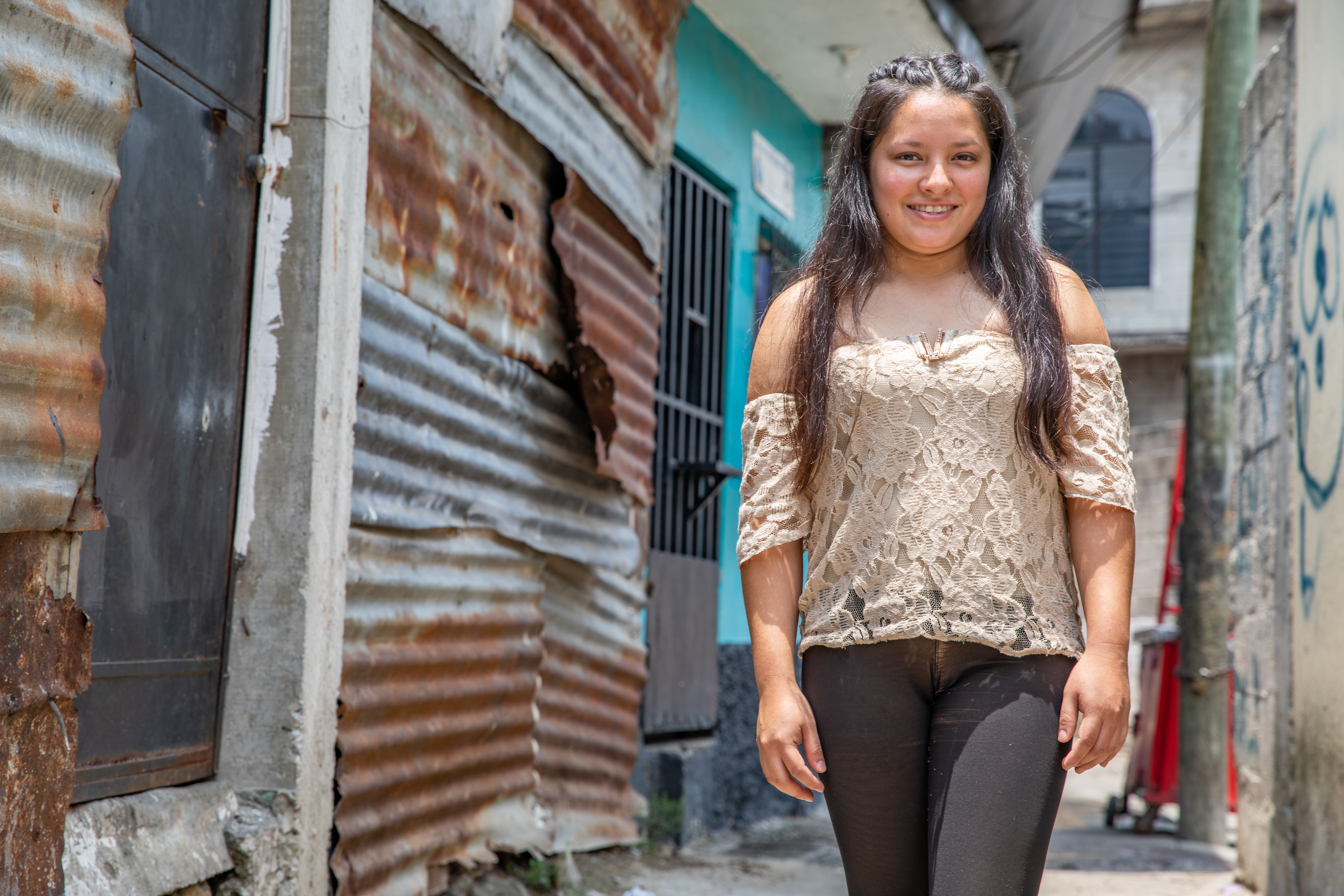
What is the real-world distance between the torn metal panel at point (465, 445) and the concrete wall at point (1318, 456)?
2.64m

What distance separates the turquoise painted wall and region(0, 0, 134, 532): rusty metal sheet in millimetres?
4621

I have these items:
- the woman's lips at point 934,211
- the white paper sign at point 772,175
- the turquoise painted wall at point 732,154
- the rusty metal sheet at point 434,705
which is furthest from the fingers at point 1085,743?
the white paper sign at point 772,175

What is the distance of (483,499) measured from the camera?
4.13 metres

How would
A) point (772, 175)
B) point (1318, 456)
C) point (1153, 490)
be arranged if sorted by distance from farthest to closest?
point (1153, 490), point (772, 175), point (1318, 456)

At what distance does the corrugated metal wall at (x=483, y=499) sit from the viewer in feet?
11.3

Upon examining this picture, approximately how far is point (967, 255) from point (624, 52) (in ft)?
11.1

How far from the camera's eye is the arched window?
20078 millimetres

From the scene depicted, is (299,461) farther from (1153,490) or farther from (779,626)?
(1153,490)

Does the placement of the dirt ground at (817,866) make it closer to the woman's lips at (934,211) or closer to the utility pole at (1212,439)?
the utility pole at (1212,439)

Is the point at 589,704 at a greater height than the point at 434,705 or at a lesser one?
lesser

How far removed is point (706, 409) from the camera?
717 cm

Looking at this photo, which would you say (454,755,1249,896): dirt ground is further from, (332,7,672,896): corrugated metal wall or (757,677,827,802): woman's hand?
A: (757,677,827,802): woman's hand

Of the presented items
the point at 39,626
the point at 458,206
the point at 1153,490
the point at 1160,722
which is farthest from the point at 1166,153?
the point at 39,626

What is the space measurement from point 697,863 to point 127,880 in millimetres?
3858
